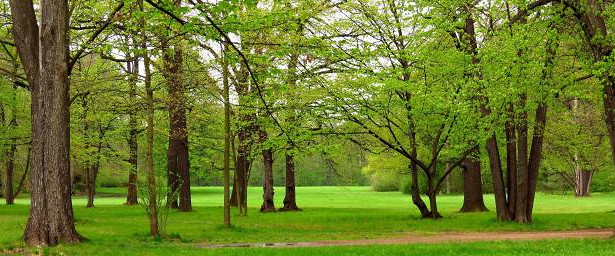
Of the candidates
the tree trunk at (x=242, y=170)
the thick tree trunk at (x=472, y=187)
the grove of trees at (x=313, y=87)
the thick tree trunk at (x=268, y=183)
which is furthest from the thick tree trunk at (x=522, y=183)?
the thick tree trunk at (x=268, y=183)

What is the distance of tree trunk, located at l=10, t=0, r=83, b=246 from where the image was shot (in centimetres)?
1236

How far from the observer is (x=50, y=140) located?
1242 cm

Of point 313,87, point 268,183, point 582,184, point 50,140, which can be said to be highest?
point 313,87

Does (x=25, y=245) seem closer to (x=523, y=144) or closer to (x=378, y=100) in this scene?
(x=378, y=100)

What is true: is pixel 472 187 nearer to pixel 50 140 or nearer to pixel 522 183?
pixel 522 183

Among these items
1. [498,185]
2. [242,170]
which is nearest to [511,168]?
[498,185]

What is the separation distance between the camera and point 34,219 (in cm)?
1234

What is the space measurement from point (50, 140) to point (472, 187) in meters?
21.4

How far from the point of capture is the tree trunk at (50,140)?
12.4 metres

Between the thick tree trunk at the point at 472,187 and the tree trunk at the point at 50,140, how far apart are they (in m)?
20.0

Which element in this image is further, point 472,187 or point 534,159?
point 472,187

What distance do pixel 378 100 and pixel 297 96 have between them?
11.3 feet

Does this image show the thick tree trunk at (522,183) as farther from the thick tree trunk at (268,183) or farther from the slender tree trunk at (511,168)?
the thick tree trunk at (268,183)

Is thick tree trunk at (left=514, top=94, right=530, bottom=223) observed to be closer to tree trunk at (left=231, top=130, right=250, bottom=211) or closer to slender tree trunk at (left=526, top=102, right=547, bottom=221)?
slender tree trunk at (left=526, top=102, right=547, bottom=221)
